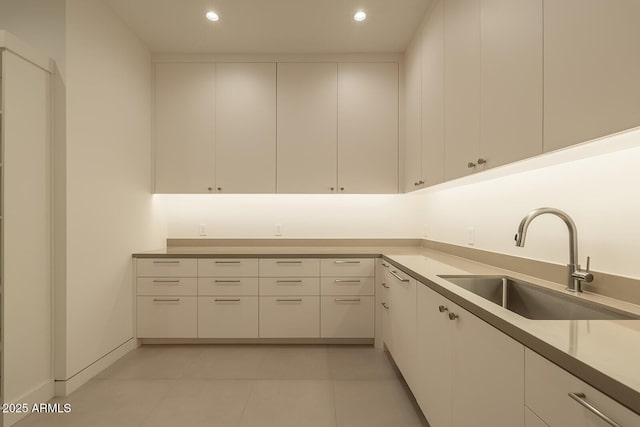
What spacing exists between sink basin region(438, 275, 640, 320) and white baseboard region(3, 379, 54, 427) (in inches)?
97.6

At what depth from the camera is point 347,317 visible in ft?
9.55

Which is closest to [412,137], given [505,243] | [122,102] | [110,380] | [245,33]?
[505,243]

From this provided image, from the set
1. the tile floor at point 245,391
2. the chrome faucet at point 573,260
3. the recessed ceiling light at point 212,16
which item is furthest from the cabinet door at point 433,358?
the recessed ceiling light at point 212,16

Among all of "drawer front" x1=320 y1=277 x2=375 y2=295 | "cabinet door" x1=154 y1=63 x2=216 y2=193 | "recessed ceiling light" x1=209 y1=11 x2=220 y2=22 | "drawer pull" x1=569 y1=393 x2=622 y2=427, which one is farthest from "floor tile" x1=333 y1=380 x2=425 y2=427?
"recessed ceiling light" x1=209 y1=11 x2=220 y2=22

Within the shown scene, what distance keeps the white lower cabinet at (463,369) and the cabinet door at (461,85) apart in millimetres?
803

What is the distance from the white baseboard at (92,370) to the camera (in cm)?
212

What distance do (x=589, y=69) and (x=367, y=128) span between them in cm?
228

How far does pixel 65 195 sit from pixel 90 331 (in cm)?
98

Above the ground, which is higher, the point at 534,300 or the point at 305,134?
the point at 305,134

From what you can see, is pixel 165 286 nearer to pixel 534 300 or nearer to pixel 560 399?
pixel 534 300

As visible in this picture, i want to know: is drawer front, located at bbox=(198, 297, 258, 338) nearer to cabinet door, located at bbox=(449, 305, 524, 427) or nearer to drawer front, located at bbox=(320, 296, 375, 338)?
drawer front, located at bbox=(320, 296, 375, 338)

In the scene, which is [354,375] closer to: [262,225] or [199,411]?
[199,411]

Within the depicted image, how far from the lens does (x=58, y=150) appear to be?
212 centimetres

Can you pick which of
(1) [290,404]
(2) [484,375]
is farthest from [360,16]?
(1) [290,404]
